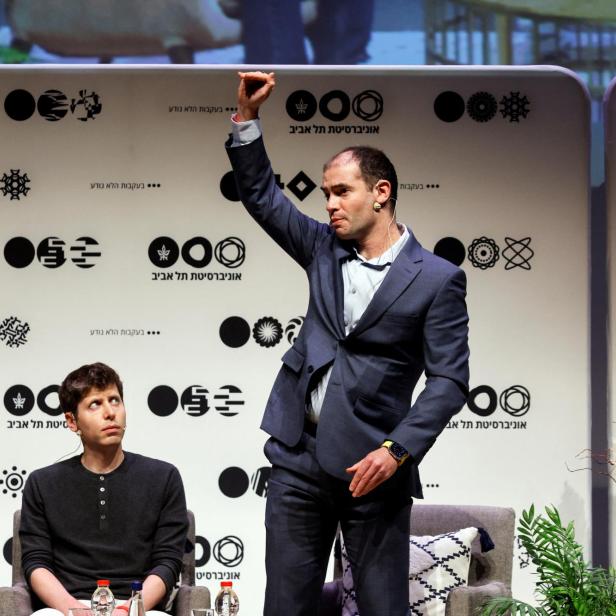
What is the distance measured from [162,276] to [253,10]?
52.8 inches

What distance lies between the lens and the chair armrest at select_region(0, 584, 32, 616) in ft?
11.6

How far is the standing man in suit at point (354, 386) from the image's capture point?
2949mm

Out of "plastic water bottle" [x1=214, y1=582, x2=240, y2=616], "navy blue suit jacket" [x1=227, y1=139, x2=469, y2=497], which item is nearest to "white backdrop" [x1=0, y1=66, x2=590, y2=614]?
"navy blue suit jacket" [x1=227, y1=139, x2=469, y2=497]

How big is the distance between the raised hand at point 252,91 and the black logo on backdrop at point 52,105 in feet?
7.93

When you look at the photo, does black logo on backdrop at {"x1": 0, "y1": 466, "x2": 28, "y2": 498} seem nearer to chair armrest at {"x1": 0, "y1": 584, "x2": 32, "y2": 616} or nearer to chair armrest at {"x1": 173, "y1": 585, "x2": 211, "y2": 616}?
chair armrest at {"x1": 0, "y1": 584, "x2": 32, "y2": 616}

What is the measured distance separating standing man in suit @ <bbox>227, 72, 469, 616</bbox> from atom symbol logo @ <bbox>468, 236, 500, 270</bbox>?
7.06 ft

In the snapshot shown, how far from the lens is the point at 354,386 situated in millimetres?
2947

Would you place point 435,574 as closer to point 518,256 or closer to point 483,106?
point 518,256

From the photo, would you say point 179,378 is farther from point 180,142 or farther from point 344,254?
point 344,254

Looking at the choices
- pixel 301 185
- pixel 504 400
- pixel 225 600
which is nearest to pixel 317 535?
pixel 225 600

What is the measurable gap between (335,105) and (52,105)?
131 centimetres

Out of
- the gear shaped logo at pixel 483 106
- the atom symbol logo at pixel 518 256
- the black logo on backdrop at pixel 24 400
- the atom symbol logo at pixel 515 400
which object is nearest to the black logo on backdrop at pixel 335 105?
the gear shaped logo at pixel 483 106

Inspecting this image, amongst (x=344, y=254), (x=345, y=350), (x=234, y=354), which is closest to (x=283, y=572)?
(x=345, y=350)

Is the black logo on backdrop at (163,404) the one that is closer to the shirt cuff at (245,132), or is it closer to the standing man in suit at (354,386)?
the standing man in suit at (354,386)
